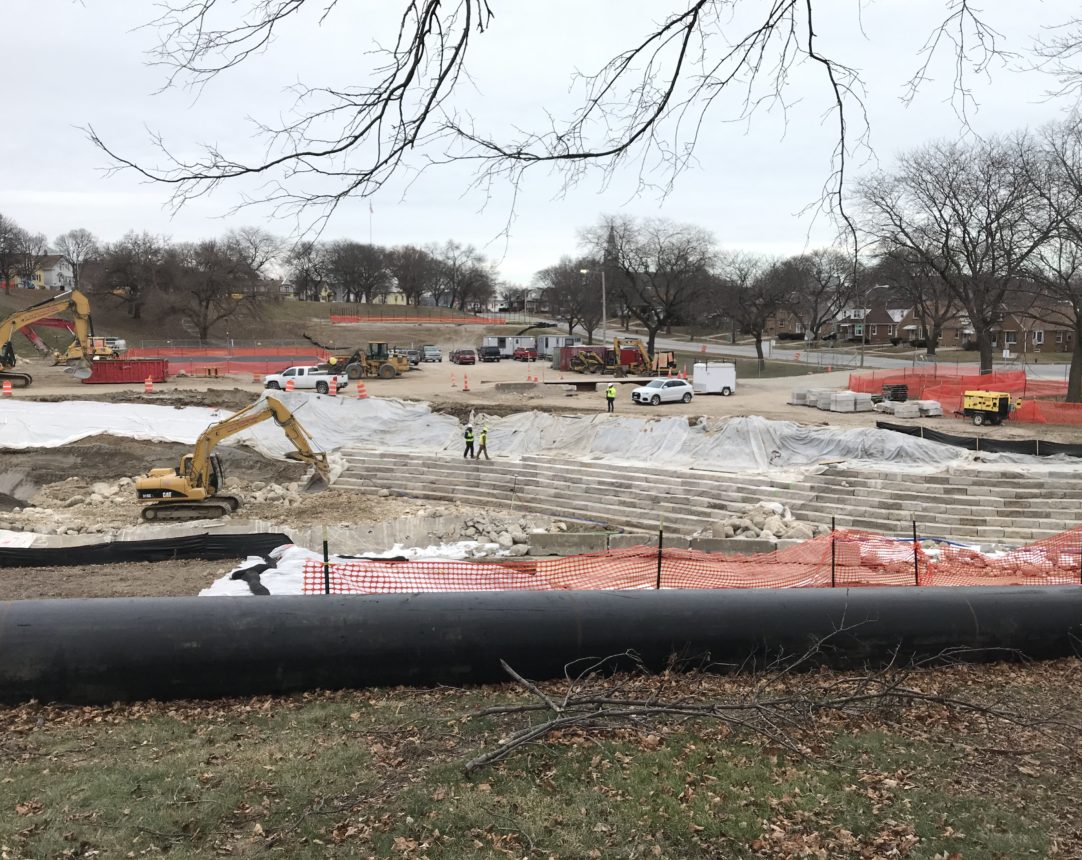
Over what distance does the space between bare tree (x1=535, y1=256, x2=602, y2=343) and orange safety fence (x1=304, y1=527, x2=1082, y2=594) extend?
207 ft

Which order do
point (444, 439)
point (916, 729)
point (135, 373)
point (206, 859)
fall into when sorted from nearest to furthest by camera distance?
point (206, 859)
point (916, 729)
point (444, 439)
point (135, 373)

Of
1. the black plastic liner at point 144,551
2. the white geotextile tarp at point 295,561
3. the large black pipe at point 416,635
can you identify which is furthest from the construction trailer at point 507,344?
the large black pipe at point 416,635

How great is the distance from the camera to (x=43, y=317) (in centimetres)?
3978

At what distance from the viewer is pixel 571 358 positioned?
55.9m

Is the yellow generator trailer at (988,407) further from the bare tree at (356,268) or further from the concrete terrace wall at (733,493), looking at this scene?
the bare tree at (356,268)

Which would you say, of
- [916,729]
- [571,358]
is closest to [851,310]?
[571,358]

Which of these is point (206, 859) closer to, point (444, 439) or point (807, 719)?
point (807, 719)

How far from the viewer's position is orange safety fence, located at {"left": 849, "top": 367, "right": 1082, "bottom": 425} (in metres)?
32.8

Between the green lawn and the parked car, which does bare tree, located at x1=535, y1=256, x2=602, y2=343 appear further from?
the green lawn

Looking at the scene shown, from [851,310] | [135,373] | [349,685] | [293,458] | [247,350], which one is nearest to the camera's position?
[349,685]

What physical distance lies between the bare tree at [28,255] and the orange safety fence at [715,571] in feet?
322

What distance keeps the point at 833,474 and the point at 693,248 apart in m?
54.2

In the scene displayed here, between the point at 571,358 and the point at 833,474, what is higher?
the point at 571,358

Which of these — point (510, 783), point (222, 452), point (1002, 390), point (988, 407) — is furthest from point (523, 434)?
point (510, 783)
